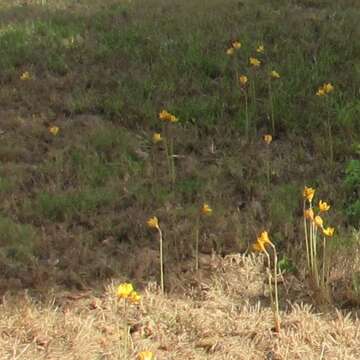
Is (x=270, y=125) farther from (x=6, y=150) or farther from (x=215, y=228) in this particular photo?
(x=6, y=150)

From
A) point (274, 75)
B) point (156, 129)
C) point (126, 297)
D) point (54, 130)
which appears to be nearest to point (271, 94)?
point (274, 75)

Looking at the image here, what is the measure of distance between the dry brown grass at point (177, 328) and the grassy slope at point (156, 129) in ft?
0.79

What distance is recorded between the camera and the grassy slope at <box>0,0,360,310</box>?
151 inches

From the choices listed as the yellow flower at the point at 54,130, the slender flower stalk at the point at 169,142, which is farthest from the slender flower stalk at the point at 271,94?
the yellow flower at the point at 54,130

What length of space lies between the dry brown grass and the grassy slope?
24 cm

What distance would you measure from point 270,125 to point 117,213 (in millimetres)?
1682

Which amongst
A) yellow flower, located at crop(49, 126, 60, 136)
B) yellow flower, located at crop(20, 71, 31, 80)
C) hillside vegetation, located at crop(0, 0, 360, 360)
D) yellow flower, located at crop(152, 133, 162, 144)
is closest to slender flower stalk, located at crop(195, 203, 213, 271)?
hillside vegetation, located at crop(0, 0, 360, 360)

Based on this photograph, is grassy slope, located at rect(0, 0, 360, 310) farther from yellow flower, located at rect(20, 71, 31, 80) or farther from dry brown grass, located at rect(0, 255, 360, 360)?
dry brown grass, located at rect(0, 255, 360, 360)

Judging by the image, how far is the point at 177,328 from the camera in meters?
3.10

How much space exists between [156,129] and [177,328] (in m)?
2.49

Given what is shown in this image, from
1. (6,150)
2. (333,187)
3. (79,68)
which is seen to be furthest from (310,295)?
(79,68)

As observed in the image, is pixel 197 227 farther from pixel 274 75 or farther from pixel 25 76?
pixel 25 76

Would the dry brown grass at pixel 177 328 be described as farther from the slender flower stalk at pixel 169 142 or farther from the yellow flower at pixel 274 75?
the yellow flower at pixel 274 75

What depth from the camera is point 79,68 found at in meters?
6.47
